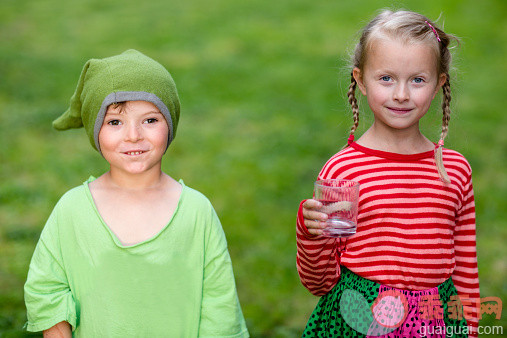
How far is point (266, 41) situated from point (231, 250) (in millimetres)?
7086

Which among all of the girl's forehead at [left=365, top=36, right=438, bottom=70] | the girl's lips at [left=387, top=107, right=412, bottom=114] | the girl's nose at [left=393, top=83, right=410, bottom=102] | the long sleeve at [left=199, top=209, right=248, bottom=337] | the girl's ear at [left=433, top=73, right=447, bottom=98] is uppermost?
the girl's forehead at [left=365, top=36, right=438, bottom=70]

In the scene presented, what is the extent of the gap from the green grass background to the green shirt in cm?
118

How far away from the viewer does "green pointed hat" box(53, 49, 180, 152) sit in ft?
9.50

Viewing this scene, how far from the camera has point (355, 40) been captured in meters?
3.31

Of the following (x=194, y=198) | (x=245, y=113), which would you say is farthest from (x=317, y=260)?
(x=245, y=113)

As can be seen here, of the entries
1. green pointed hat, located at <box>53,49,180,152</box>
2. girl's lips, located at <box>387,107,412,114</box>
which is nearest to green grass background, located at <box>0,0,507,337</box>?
girl's lips, located at <box>387,107,412,114</box>

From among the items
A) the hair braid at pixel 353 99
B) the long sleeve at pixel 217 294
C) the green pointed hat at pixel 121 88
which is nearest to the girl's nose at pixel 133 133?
the green pointed hat at pixel 121 88

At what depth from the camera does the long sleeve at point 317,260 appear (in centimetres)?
295

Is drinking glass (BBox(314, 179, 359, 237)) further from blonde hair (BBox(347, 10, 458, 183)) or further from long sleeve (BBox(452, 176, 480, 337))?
long sleeve (BBox(452, 176, 480, 337))

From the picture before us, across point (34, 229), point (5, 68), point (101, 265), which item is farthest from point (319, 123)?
point (101, 265)

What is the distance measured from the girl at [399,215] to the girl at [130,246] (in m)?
0.48

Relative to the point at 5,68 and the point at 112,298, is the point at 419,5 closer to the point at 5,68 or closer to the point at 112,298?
the point at 5,68

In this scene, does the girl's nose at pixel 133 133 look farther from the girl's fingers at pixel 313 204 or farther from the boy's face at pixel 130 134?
the girl's fingers at pixel 313 204

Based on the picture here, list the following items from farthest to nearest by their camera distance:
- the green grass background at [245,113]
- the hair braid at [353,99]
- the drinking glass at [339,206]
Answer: the green grass background at [245,113] → the hair braid at [353,99] → the drinking glass at [339,206]
